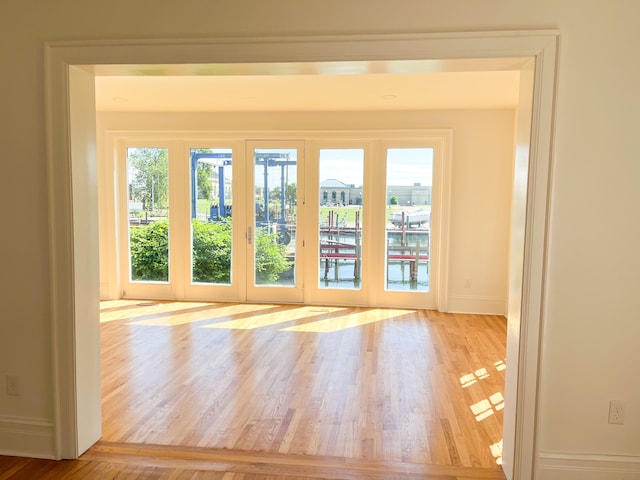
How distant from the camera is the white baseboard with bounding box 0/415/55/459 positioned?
2.53 m

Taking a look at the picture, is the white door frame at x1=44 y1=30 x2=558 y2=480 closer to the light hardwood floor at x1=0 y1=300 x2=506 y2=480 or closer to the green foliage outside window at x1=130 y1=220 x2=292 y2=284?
the light hardwood floor at x1=0 y1=300 x2=506 y2=480

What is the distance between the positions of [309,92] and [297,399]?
3.06 m

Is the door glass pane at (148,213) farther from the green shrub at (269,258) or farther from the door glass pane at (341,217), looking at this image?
the door glass pane at (341,217)

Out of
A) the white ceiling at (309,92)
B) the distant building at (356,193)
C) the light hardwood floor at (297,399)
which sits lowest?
the light hardwood floor at (297,399)

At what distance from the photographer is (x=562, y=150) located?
84.4 inches

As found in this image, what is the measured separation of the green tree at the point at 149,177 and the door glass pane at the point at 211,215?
16.3 inches

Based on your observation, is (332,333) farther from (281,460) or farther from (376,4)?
(376,4)

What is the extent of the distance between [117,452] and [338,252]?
3985 mm

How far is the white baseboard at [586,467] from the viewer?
7.40 feet

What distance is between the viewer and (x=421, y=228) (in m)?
5.98

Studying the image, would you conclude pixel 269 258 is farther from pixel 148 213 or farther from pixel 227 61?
pixel 227 61

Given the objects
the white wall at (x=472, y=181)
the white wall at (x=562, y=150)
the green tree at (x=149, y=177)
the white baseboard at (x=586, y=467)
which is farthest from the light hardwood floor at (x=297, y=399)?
the green tree at (x=149, y=177)

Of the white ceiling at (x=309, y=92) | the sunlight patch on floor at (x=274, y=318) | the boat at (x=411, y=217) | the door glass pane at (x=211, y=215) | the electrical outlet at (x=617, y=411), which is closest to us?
the electrical outlet at (x=617, y=411)

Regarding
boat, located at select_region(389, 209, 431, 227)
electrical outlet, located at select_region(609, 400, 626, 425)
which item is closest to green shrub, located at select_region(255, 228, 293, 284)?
Result: boat, located at select_region(389, 209, 431, 227)
